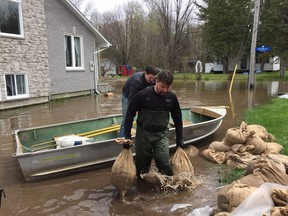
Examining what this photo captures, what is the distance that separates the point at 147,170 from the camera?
478 centimetres

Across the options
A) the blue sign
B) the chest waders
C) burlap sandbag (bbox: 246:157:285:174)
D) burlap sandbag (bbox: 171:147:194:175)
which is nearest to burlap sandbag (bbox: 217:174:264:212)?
burlap sandbag (bbox: 246:157:285:174)

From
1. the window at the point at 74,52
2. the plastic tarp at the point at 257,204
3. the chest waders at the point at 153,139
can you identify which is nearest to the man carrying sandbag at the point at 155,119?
the chest waders at the point at 153,139

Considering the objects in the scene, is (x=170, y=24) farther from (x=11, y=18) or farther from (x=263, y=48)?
(x=11, y=18)

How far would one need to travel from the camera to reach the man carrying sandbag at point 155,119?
417 cm

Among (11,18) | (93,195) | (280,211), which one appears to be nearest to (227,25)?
(11,18)

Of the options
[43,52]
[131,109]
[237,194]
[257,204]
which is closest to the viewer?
[257,204]

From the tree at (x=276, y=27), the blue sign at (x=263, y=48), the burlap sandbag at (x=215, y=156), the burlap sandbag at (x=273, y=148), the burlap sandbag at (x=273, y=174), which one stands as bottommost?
the burlap sandbag at (x=215, y=156)

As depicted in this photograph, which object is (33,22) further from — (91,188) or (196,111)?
(91,188)

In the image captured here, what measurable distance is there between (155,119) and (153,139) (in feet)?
1.10

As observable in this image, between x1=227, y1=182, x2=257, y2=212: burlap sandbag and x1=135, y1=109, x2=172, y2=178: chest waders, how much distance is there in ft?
4.42

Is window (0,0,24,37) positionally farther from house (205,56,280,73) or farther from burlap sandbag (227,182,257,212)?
Answer: house (205,56,280,73)

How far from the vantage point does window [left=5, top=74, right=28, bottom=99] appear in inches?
496

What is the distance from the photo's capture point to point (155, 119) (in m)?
4.25

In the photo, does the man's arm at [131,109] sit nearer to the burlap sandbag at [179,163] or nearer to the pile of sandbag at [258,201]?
the burlap sandbag at [179,163]
